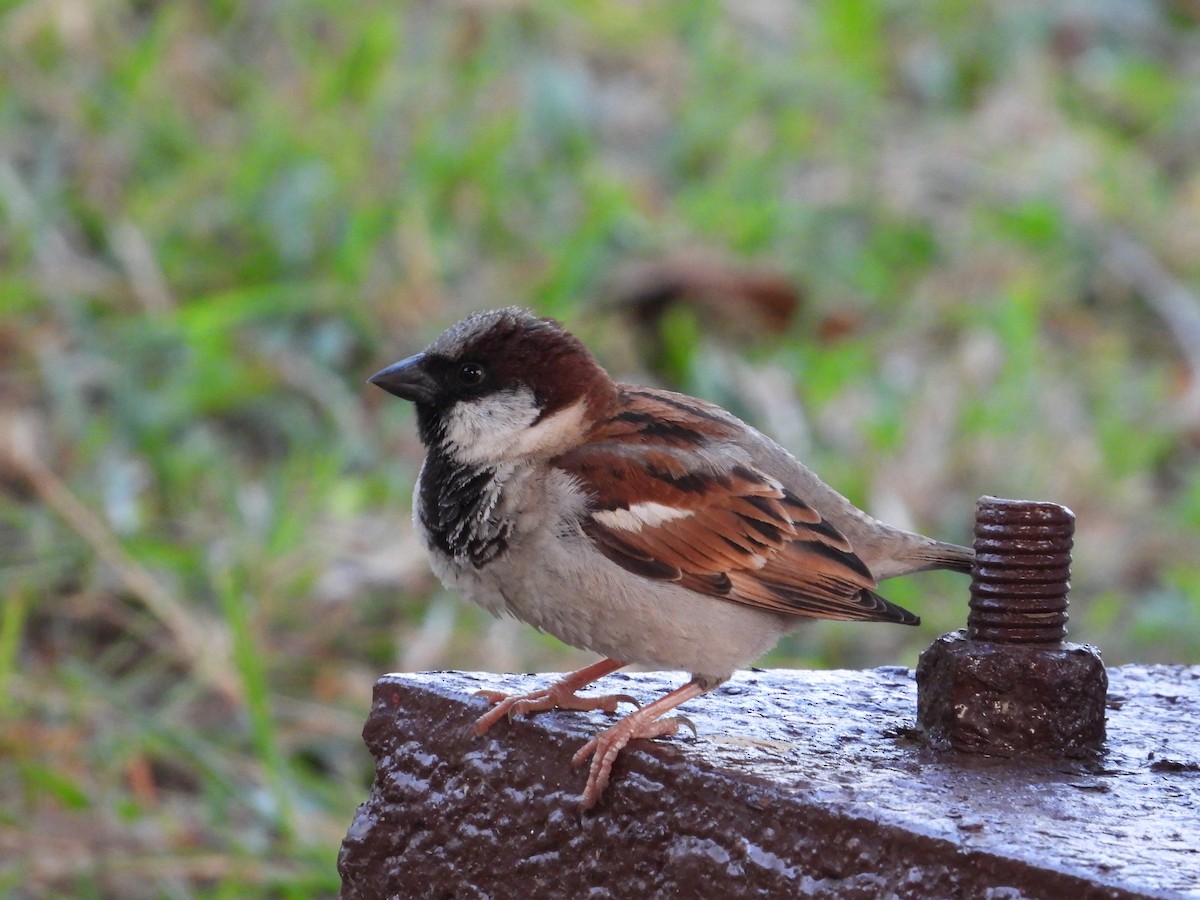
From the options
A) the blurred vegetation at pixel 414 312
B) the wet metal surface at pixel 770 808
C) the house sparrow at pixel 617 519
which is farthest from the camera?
the blurred vegetation at pixel 414 312

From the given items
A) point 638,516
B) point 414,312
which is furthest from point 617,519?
point 414,312

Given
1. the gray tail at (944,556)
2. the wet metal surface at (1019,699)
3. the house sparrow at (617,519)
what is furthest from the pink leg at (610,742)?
the gray tail at (944,556)

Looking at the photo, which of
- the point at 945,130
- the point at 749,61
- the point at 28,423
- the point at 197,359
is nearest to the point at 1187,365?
the point at 945,130

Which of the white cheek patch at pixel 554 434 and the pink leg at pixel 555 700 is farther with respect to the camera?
the white cheek patch at pixel 554 434

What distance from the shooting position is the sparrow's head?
8.84ft

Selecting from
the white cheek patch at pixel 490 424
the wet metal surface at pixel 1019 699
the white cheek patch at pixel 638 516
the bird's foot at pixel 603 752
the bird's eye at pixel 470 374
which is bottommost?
the bird's foot at pixel 603 752

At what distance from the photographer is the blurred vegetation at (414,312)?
13.5 ft

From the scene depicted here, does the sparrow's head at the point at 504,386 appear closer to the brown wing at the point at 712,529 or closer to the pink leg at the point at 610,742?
the brown wing at the point at 712,529

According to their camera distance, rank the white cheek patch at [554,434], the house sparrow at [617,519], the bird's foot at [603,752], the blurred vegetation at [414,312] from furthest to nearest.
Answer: the blurred vegetation at [414,312], the white cheek patch at [554,434], the house sparrow at [617,519], the bird's foot at [603,752]

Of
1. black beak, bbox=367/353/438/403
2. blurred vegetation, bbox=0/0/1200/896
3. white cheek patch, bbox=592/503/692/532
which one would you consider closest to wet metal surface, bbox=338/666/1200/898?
white cheek patch, bbox=592/503/692/532

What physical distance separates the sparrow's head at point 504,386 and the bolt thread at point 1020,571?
778mm

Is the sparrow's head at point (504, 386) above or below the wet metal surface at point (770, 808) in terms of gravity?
above

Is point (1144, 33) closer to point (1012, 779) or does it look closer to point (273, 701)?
point (273, 701)

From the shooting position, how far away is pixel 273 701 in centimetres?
417
